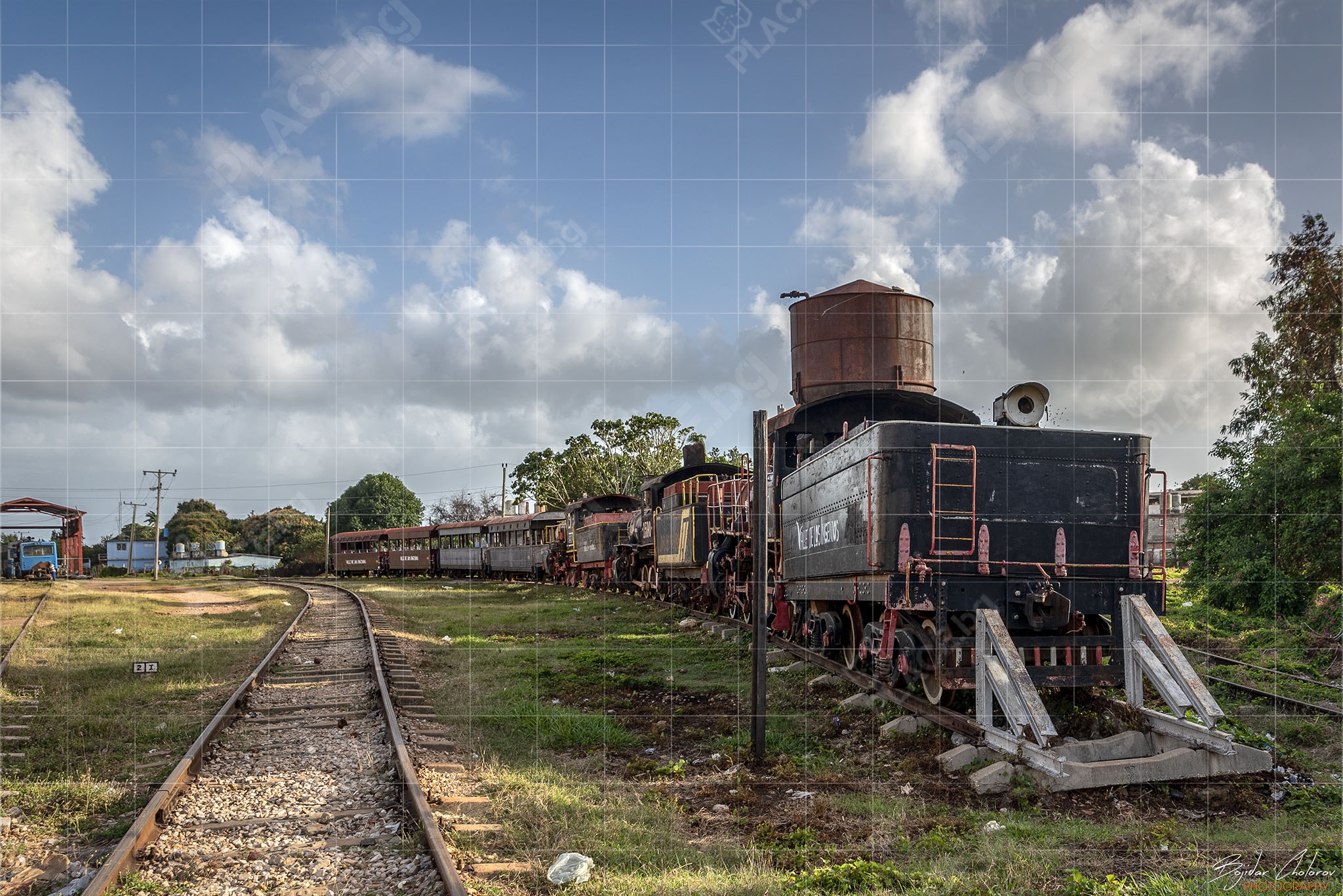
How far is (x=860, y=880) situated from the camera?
5133 millimetres

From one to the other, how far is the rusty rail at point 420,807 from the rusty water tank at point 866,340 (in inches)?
400

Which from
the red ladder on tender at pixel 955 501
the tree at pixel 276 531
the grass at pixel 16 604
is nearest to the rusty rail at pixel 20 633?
the grass at pixel 16 604

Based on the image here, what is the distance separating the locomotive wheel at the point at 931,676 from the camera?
343 inches

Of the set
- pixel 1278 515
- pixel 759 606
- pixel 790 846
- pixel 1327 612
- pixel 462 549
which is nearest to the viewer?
pixel 790 846

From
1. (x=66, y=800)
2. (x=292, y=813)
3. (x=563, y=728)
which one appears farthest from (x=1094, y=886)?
(x=66, y=800)

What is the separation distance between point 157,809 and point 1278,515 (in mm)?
17932

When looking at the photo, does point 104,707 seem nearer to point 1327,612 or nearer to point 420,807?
point 420,807

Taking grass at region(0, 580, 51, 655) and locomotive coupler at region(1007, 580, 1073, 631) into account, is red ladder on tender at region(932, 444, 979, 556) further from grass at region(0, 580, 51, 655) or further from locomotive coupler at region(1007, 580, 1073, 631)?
grass at region(0, 580, 51, 655)

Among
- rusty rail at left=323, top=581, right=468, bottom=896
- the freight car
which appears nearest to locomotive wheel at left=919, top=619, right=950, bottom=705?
rusty rail at left=323, top=581, right=468, bottom=896

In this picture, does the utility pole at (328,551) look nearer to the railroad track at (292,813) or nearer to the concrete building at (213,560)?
the concrete building at (213,560)

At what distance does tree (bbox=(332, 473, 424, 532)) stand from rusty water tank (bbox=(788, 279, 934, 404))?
7476cm

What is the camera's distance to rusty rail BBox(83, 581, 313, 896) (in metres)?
5.03

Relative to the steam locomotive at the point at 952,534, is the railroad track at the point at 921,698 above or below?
below

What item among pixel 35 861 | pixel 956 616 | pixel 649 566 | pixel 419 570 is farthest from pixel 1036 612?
pixel 419 570
